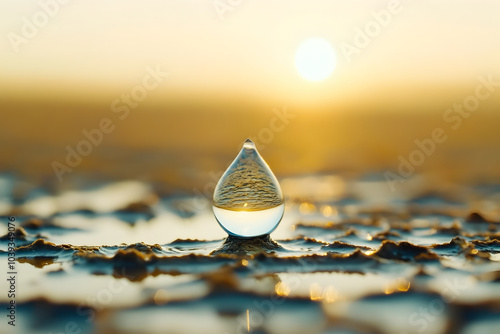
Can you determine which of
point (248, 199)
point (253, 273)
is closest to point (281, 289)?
point (253, 273)

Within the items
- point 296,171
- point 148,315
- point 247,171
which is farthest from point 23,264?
point 296,171

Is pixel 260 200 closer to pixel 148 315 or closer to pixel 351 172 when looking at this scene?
pixel 148 315

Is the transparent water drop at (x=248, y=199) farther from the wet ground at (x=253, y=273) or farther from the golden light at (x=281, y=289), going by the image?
the golden light at (x=281, y=289)

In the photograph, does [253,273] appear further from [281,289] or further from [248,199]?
[248,199]

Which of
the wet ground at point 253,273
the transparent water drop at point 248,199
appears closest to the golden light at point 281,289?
the wet ground at point 253,273

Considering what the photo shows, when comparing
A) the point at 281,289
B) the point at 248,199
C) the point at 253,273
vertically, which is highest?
the point at 248,199

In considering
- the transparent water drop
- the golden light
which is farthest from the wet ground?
the transparent water drop

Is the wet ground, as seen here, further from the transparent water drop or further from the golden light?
the transparent water drop

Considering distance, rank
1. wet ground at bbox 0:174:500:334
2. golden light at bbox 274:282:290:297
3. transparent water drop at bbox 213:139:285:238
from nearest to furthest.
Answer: wet ground at bbox 0:174:500:334, golden light at bbox 274:282:290:297, transparent water drop at bbox 213:139:285:238
